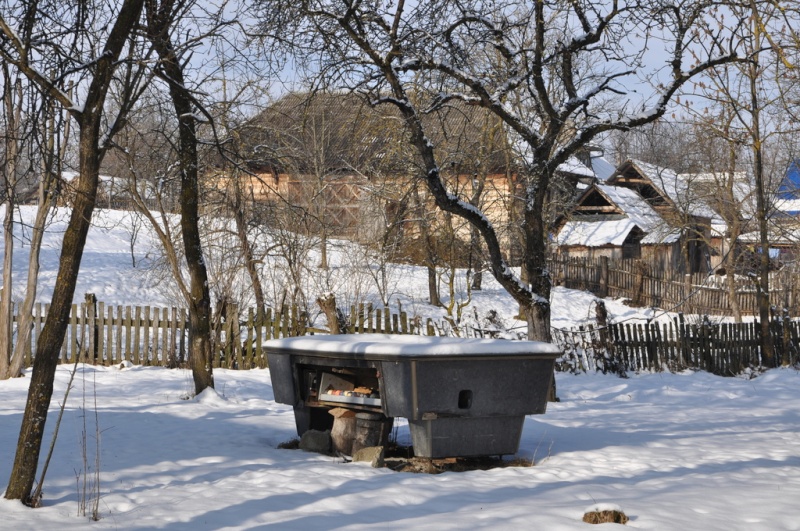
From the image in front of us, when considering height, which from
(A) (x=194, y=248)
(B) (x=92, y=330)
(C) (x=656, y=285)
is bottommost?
(B) (x=92, y=330)

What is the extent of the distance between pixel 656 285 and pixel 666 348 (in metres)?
13.8

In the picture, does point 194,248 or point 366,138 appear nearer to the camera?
point 194,248

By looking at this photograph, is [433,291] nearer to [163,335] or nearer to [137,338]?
[163,335]

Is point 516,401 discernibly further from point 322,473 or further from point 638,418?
point 638,418

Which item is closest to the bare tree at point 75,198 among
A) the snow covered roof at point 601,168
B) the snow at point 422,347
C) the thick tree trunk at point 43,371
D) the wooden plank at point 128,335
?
the thick tree trunk at point 43,371

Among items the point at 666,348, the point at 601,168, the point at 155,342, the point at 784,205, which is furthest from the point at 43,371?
the point at 601,168

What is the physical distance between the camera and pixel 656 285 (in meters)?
28.8

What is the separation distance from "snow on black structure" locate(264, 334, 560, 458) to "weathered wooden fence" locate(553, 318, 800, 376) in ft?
25.5

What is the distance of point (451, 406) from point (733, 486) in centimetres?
223

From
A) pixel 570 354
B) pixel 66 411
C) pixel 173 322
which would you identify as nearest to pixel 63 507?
pixel 66 411

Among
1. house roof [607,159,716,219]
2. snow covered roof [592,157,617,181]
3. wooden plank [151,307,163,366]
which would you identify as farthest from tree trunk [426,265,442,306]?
snow covered roof [592,157,617,181]

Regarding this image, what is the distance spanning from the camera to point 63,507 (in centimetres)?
527

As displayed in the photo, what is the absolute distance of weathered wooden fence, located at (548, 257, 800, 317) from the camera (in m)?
28.2

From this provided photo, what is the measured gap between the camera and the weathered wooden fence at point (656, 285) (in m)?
28.2
